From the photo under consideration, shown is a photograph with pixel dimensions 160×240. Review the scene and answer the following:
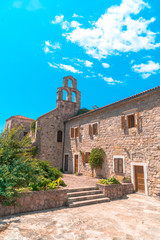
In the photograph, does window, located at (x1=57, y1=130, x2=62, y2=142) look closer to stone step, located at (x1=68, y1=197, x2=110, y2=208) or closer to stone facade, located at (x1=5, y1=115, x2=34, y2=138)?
stone facade, located at (x1=5, y1=115, x2=34, y2=138)

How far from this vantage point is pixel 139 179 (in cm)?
939

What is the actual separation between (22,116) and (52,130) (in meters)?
9.08

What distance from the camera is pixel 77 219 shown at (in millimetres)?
5348

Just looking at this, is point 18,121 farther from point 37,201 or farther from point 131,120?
point 37,201

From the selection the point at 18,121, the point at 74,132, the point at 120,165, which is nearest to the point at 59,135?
the point at 74,132

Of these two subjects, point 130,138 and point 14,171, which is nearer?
point 14,171

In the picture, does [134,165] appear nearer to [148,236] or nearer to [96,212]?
[96,212]

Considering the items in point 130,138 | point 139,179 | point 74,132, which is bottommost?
point 139,179

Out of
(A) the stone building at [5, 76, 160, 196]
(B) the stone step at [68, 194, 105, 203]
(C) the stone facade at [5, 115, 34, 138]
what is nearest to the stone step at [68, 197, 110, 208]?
(B) the stone step at [68, 194, 105, 203]

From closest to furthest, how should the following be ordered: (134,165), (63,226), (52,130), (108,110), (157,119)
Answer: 1. (63,226)
2. (157,119)
3. (134,165)
4. (108,110)
5. (52,130)

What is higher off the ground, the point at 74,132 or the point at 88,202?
the point at 74,132

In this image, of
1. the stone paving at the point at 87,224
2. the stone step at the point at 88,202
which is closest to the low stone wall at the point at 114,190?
the stone step at the point at 88,202

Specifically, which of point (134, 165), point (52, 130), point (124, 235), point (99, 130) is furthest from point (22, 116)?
point (124, 235)

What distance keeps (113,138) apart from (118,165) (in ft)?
6.54
